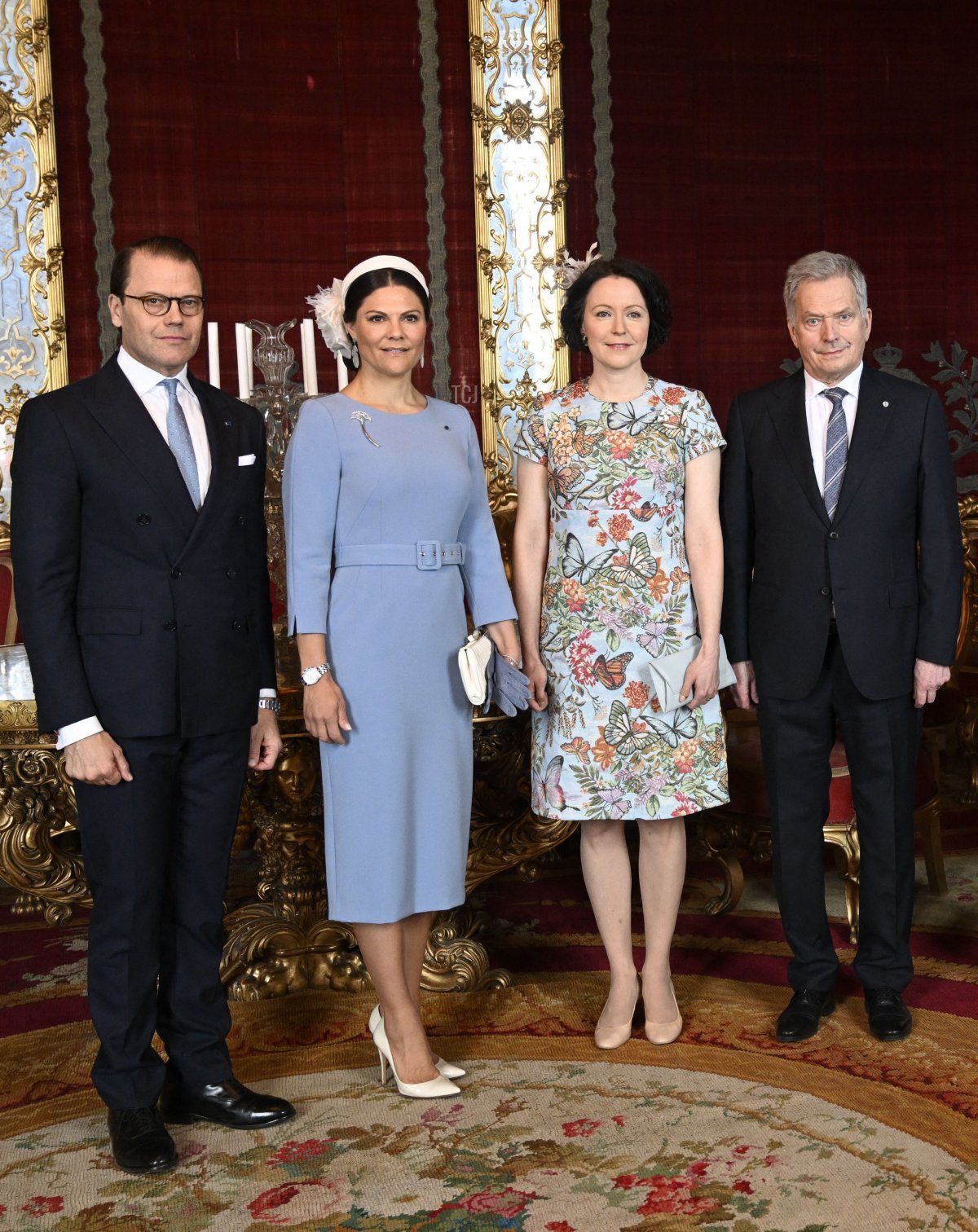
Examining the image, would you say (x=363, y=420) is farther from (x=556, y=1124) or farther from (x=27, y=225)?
(x=27, y=225)

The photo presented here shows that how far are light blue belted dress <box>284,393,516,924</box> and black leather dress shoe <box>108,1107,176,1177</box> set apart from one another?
0.52 m

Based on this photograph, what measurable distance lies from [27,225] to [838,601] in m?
3.77

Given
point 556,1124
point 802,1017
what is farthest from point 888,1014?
point 556,1124

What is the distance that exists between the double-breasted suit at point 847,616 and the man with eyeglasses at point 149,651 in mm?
1106

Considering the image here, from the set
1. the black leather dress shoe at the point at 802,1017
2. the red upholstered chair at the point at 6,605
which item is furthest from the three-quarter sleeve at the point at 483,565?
the red upholstered chair at the point at 6,605

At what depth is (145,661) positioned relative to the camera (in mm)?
2490

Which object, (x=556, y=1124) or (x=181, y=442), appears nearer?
(x=181, y=442)

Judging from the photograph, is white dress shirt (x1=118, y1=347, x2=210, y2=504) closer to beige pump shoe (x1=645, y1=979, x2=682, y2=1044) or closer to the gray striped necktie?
the gray striped necktie

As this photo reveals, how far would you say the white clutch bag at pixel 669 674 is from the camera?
2959 millimetres

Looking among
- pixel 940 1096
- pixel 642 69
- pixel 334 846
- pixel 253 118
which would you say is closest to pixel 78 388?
pixel 334 846

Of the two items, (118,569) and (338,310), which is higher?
(338,310)

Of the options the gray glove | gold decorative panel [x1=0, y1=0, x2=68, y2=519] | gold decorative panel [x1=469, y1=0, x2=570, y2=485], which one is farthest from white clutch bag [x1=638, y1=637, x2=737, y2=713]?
gold decorative panel [x1=0, y1=0, x2=68, y2=519]

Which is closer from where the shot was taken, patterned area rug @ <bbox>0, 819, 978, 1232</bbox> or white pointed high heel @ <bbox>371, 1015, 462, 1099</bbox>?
patterned area rug @ <bbox>0, 819, 978, 1232</bbox>

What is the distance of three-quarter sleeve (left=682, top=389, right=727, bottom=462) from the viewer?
2.96m
